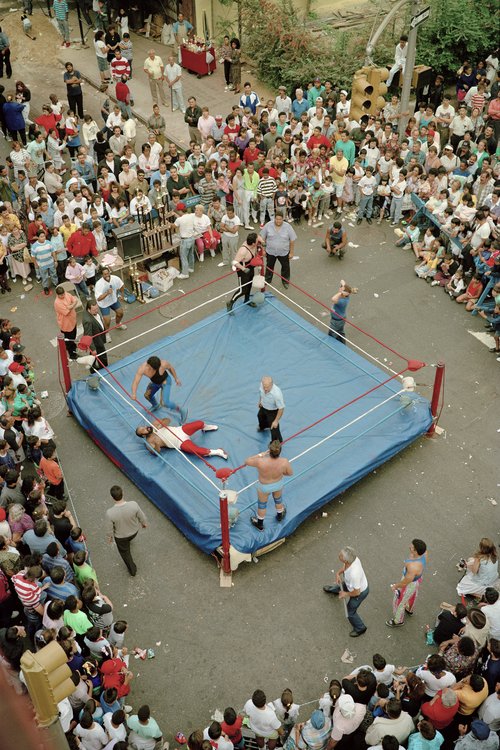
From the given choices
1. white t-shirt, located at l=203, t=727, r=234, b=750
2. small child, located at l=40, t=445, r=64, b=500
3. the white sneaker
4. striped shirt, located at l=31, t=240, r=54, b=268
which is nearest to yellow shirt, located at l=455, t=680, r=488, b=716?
white t-shirt, located at l=203, t=727, r=234, b=750

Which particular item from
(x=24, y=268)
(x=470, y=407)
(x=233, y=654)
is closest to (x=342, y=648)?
(x=233, y=654)

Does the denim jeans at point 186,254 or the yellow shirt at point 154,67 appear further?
the yellow shirt at point 154,67

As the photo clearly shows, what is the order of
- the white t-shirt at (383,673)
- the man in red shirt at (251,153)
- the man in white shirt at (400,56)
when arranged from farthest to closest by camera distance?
1. the man in white shirt at (400,56)
2. the man in red shirt at (251,153)
3. the white t-shirt at (383,673)

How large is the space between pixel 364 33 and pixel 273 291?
10613mm

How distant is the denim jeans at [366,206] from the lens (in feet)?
51.8

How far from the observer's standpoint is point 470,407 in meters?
12.0

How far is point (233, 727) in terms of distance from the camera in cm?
728

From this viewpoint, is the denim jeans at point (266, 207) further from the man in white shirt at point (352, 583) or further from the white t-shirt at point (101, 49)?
the man in white shirt at point (352, 583)

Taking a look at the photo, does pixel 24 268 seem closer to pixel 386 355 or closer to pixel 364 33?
pixel 386 355

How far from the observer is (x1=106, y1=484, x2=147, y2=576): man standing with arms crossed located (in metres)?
8.89

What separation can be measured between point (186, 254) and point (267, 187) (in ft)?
6.89

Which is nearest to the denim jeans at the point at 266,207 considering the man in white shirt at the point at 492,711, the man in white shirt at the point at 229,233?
the man in white shirt at the point at 229,233

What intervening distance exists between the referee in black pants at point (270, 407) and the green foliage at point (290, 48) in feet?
39.7

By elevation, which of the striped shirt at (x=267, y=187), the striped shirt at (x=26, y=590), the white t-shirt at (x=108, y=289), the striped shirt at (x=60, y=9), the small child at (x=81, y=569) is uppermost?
the striped shirt at (x=60, y=9)
